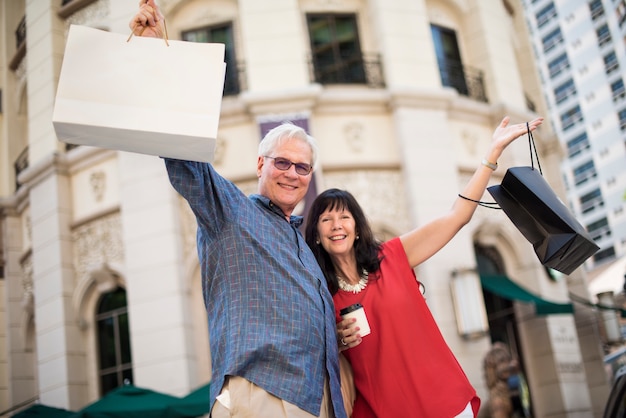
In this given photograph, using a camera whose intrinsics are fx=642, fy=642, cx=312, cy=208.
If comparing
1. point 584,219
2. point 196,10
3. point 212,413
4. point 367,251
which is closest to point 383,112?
point 196,10

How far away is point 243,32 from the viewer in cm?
1051

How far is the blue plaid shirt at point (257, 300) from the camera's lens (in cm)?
212

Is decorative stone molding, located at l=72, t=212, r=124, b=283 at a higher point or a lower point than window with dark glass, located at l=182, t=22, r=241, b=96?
lower

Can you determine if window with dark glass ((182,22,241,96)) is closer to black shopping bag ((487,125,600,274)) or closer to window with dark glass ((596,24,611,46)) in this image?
black shopping bag ((487,125,600,274))

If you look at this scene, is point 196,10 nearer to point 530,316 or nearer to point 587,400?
point 530,316

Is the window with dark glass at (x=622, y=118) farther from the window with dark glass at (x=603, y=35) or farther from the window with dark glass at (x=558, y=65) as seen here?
the window with dark glass at (x=558, y=65)

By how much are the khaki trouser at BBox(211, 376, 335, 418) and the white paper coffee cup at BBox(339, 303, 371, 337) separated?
1.51 ft

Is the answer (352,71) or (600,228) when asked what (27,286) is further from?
(600,228)

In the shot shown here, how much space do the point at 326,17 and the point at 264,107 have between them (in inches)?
96.9

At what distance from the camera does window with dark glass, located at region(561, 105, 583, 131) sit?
49.2 metres

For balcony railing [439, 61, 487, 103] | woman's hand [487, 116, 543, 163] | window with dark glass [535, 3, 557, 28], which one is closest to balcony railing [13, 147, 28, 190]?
balcony railing [439, 61, 487, 103]

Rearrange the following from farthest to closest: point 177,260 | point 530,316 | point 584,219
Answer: point 584,219 < point 530,316 < point 177,260

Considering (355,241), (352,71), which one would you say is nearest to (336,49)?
→ (352,71)

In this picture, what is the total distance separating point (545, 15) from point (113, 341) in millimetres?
50551
